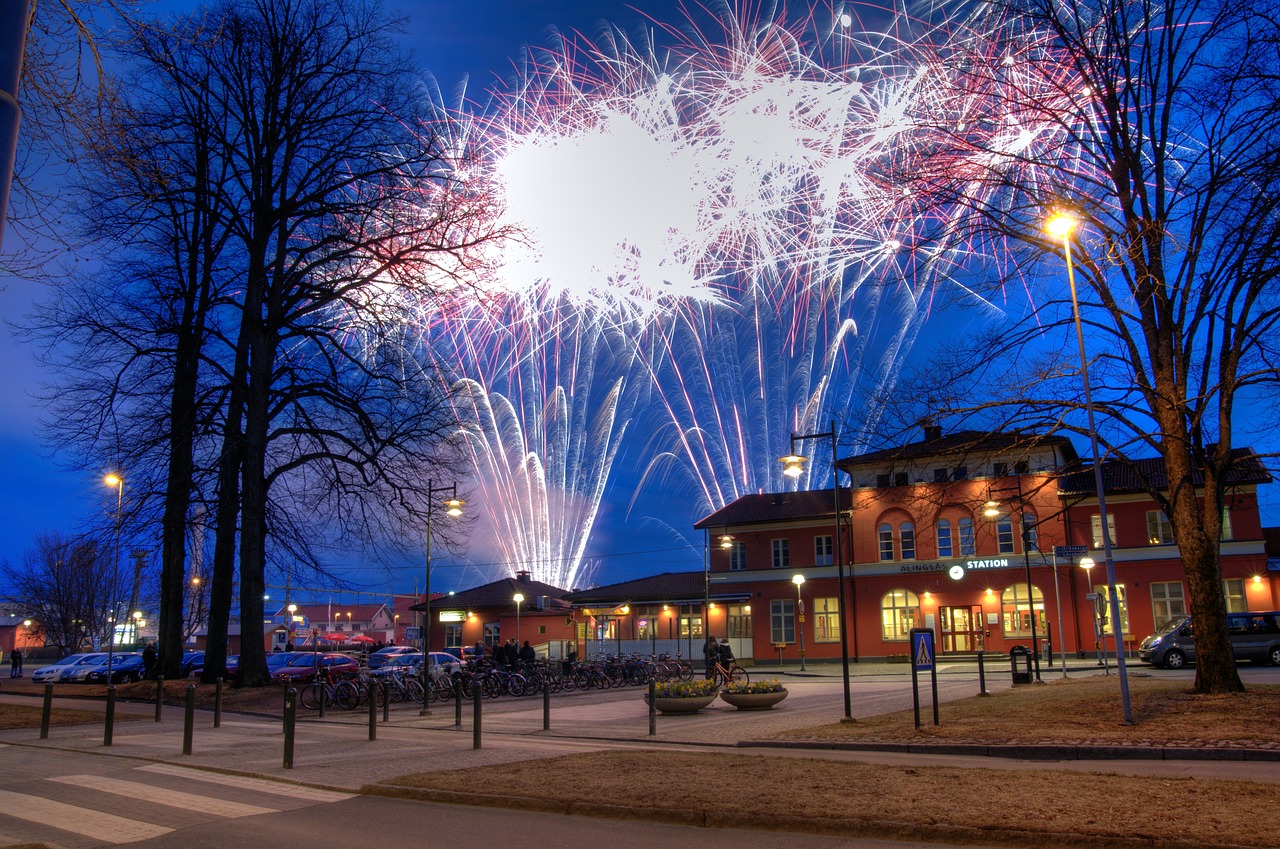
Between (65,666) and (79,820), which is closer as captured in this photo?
(79,820)

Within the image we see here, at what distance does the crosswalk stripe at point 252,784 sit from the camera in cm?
1003

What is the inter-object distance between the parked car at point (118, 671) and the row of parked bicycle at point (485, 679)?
11717 millimetres

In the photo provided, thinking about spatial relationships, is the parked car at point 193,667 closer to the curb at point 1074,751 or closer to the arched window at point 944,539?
the curb at point 1074,751

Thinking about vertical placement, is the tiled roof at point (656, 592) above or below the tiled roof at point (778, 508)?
below

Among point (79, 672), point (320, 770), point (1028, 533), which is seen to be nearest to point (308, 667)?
point (79, 672)

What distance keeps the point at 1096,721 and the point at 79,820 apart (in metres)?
13.9

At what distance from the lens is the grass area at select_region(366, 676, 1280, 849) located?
688 centimetres

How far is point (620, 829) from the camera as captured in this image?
7.91m

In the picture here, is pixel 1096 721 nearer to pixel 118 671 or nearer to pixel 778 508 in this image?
pixel 118 671

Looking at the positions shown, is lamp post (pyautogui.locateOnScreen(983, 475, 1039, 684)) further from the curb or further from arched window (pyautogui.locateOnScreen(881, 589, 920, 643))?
the curb

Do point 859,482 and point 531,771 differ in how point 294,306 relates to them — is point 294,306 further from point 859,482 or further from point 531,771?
point 859,482

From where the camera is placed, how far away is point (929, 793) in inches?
331

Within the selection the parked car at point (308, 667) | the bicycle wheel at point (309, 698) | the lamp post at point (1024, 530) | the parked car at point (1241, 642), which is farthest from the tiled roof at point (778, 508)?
the bicycle wheel at point (309, 698)

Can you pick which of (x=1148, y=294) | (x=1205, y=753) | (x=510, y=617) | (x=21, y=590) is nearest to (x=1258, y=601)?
(x=1148, y=294)
